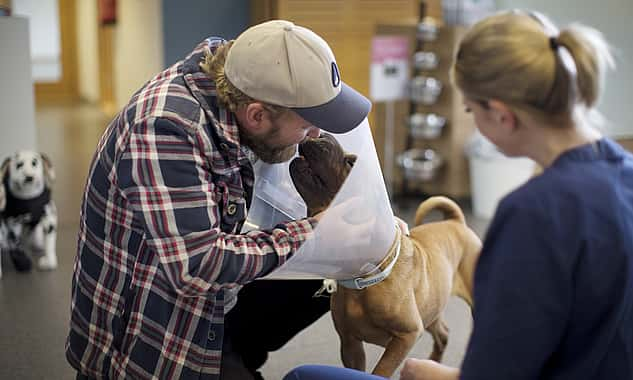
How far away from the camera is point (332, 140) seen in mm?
1759

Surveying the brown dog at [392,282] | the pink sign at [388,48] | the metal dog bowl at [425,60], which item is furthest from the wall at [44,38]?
the brown dog at [392,282]

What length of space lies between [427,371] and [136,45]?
20.0 ft

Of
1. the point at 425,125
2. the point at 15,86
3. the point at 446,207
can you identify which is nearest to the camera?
the point at 446,207

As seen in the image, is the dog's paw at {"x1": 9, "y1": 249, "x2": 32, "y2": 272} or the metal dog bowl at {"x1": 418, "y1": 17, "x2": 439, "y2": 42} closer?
the dog's paw at {"x1": 9, "y1": 249, "x2": 32, "y2": 272}

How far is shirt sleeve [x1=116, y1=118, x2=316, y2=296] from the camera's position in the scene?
151cm

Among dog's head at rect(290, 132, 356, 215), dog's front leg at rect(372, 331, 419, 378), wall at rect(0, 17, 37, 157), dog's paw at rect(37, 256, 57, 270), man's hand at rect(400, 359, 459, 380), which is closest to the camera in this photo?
man's hand at rect(400, 359, 459, 380)

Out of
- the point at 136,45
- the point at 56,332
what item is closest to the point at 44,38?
the point at 136,45

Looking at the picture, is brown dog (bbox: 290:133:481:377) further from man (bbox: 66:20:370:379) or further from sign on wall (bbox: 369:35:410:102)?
sign on wall (bbox: 369:35:410:102)

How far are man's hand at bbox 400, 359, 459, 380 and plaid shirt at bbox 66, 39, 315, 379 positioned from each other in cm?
37

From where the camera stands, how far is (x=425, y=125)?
4328mm

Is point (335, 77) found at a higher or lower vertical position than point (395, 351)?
higher

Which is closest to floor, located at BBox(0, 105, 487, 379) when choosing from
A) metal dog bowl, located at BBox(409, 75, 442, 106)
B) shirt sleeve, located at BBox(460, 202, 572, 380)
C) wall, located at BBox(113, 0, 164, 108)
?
metal dog bowl, located at BBox(409, 75, 442, 106)

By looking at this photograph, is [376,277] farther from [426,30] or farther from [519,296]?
[426,30]

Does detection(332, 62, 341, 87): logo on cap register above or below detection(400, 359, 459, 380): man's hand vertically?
above
